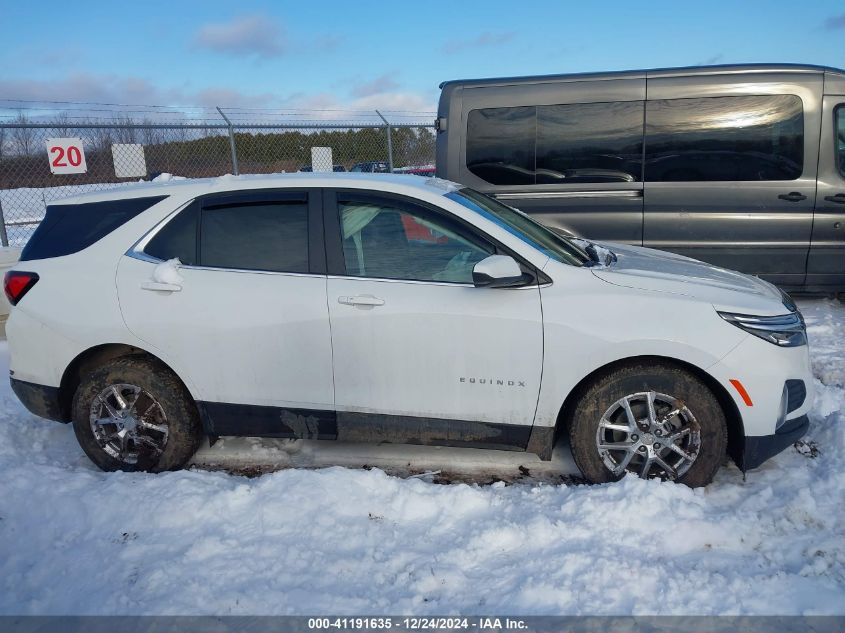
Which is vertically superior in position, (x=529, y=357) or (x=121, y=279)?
(x=121, y=279)

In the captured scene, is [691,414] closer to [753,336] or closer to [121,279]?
[753,336]

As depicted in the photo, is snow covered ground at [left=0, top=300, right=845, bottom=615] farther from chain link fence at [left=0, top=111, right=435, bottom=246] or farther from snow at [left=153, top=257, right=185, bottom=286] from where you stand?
chain link fence at [left=0, top=111, right=435, bottom=246]

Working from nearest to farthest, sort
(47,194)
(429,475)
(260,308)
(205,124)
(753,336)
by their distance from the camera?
1. (753,336)
2. (260,308)
3. (429,475)
4. (205,124)
5. (47,194)

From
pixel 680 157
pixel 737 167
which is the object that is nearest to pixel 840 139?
pixel 737 167

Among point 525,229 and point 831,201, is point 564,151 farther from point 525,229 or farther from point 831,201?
point 525,229

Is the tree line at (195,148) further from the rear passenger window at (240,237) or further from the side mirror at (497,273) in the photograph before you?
the side mirror at (497,273)

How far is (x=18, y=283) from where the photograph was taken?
3.84 m

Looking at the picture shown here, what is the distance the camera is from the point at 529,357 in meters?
3.35

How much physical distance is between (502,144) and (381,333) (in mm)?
3951

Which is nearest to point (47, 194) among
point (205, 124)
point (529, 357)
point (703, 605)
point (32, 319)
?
point (205, 124)

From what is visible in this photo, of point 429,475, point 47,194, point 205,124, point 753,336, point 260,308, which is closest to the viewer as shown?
point 753,336

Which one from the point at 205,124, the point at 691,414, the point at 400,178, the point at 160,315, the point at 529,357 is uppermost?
the point at 205,124

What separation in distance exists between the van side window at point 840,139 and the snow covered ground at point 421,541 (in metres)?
3.62

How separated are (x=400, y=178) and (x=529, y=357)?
4.21ft
